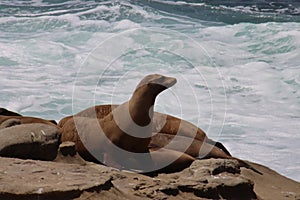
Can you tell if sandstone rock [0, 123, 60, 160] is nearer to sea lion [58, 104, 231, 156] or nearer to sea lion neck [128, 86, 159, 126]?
sea lion neck [128, 86, 159, 126]

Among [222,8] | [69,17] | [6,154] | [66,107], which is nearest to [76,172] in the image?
[6,154]

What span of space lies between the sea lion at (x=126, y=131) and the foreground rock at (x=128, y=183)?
265 mm

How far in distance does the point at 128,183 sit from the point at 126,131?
910mm

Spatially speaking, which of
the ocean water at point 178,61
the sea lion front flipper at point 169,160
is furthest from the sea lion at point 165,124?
the ocean water at point 178,61

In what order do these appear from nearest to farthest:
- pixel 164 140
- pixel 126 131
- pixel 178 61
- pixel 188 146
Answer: pixel 126 131 < pixel 164 140 < pixel 188 146 < pixel 178 61

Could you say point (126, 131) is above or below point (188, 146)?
above

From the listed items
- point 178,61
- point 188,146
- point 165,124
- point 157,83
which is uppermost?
point 157,83

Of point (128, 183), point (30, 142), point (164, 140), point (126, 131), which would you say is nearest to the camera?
point (128, 183)

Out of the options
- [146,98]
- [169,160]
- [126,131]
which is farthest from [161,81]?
[169,160]

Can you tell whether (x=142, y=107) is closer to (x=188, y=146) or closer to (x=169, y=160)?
(x=169, y=160)

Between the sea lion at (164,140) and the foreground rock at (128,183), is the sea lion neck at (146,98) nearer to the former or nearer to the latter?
the sea lion at (164,140)

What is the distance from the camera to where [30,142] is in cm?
441

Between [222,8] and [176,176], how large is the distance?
795 inches

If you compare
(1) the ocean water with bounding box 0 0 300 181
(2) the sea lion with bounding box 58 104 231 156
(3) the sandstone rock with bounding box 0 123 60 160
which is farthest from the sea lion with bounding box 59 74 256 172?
(1) the ocean water with bounding box 0 0 300 181
